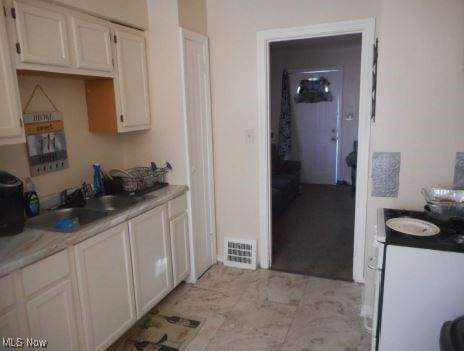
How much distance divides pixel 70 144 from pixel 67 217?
1.93 feet

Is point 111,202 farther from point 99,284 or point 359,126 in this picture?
point 359,126

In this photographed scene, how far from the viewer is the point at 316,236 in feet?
13.1

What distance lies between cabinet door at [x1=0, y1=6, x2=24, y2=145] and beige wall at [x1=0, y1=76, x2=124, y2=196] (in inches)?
15.0

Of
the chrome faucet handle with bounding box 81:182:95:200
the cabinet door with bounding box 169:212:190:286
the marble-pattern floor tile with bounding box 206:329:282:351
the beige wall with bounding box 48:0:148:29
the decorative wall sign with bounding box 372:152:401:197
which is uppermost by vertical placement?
the beige wall with bounding box 48:0:148:29

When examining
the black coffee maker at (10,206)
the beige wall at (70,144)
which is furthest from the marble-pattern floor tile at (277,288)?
the black coffee maker at (10,206)

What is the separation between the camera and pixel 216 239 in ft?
11.2

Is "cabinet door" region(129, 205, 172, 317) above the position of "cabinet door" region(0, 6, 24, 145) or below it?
below

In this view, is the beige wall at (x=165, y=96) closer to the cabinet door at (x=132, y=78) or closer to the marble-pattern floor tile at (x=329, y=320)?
the cabinet door at (x=132, y=78)

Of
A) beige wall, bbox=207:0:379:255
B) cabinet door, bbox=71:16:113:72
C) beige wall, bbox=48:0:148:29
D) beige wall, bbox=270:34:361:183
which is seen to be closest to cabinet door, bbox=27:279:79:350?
cabinet door, bbox=71:16:113:72

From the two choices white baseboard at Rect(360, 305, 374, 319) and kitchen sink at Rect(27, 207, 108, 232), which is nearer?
kitchen sink at Rect(27, 207, 108, 232)

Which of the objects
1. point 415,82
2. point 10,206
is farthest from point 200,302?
point 415,82

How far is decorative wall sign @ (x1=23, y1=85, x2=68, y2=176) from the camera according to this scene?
2.25 meters

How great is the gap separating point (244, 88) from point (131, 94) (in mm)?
979

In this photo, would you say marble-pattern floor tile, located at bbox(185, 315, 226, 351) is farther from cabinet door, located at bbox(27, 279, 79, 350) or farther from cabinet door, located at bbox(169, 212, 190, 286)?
cabinet door, located at bbox(27, 279, 79, 350)
